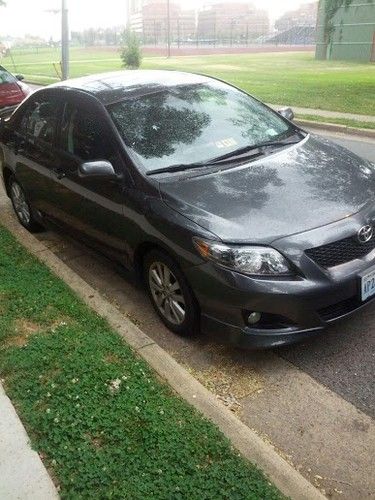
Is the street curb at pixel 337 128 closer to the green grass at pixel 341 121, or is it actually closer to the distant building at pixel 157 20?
the green grass at pixel 341 121

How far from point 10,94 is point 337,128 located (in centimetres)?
750

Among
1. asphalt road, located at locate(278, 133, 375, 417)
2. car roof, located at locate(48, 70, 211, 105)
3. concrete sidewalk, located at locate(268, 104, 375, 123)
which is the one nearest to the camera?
asphalt road, located at locate(278, 133, 375, 417)

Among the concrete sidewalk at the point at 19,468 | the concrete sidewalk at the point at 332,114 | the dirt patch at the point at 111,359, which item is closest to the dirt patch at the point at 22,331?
the dirt patch at the point at 111,359

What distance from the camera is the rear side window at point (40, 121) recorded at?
4477 millimetres

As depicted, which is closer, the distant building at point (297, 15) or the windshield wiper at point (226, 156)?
the windshield wiper at point (226, 156)

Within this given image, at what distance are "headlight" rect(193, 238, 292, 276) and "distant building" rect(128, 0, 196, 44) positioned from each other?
8391 centimetres

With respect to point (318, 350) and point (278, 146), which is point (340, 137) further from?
point (318, 350)

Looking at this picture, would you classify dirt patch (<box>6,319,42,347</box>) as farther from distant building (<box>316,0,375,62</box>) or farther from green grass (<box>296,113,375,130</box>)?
distant building (<box>316,0,375,62</box>)

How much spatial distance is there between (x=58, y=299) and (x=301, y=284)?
197 centimetres

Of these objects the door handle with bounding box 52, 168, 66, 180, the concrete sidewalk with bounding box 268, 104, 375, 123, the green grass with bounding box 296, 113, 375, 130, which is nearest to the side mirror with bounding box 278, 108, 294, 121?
the door handle with bounding box 52, 168, 66, 180

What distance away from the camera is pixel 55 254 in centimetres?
493

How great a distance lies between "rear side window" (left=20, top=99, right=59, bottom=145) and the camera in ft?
14.7

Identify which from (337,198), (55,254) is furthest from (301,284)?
(55,254)

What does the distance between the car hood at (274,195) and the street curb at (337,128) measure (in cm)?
633
